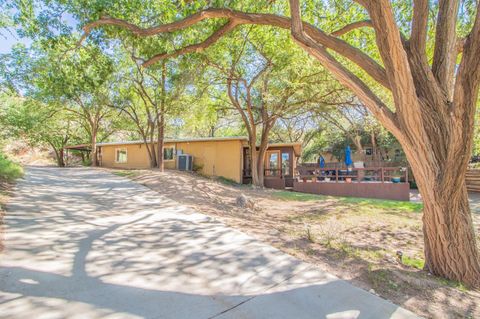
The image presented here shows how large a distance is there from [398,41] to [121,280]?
404 cm

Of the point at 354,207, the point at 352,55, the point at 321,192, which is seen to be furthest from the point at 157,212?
the point at 321,192

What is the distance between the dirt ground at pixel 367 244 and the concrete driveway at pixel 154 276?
1.17 feet

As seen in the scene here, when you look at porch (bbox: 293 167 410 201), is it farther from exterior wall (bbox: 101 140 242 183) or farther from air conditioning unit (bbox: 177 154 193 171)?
air conditioning unit (bbox: 177 154 193 171)

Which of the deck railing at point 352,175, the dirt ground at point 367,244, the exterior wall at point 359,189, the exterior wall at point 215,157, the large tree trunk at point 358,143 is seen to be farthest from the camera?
the large tree trunk at point 358,143

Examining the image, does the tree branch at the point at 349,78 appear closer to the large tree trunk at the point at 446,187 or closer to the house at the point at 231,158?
the large tree trunk at the point at 446,187

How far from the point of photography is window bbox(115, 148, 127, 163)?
69.6 ft

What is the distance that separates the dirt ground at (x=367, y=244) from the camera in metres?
2.64

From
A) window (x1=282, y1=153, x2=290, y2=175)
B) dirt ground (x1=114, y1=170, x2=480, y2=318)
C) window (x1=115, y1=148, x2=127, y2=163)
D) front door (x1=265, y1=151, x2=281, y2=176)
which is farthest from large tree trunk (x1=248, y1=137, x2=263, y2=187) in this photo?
window (x1=115, y1=148, x2=127, y2=163)

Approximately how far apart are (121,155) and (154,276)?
20978mm

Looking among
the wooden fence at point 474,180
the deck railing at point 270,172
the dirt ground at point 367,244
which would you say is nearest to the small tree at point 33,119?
the deck railing at point 270,172

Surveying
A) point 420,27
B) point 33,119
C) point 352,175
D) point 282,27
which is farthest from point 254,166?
point 33,119

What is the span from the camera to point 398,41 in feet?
9.86

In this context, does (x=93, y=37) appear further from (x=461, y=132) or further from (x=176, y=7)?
(x=461, y=132)

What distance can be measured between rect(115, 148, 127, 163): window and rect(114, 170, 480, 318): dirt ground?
13.4 metres
